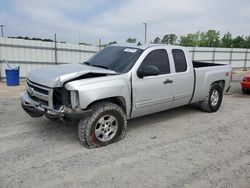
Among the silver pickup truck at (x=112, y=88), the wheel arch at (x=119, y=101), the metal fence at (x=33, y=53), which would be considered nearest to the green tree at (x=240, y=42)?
the metal fence at (x=33, y=53)

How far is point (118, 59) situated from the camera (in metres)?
4.78

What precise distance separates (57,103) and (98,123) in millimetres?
761

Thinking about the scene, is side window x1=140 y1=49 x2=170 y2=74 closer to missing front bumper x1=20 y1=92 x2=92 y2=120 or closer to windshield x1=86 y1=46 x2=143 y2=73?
windshield x1=86 y1=46 x2=143 y2=73

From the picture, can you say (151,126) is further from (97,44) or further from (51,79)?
(97,44)

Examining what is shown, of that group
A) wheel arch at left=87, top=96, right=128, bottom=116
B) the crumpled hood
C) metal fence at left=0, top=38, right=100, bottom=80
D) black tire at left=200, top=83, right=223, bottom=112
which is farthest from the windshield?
metal fence at left=0, top=38, right=100, bottom=80

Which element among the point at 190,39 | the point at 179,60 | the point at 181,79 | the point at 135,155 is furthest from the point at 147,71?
the point at 190,39

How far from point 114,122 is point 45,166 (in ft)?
4.54

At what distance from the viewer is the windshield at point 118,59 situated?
4.55 m

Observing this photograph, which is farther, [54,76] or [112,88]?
[112,88]

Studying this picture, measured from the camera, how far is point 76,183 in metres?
3.03

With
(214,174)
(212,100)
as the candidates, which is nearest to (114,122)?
(214,174)

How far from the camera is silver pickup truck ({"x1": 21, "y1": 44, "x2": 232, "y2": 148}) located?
3.79 meters

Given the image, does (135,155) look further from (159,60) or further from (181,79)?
(181,79)

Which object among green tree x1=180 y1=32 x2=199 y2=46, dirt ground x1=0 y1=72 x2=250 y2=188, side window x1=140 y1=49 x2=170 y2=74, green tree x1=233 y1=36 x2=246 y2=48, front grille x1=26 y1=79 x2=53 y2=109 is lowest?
dirt ground x1=0 y1=72 x2=250 y2=188
